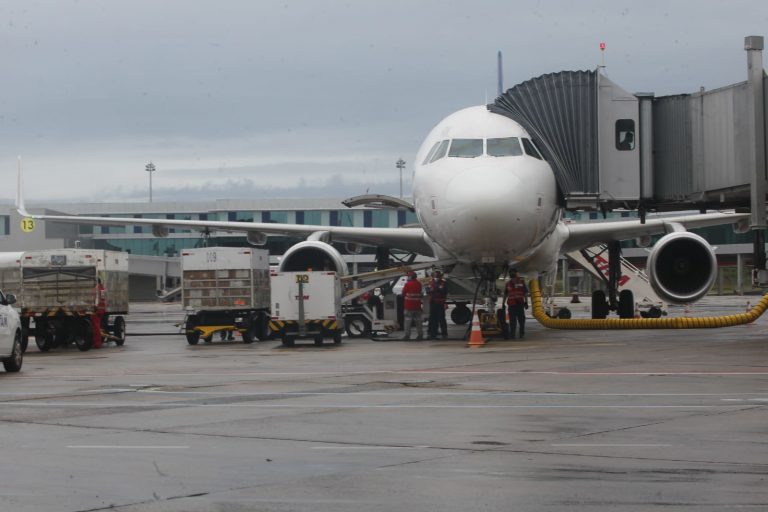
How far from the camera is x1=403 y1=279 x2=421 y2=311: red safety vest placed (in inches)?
995

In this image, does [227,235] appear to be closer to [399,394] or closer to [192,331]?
[192,331]

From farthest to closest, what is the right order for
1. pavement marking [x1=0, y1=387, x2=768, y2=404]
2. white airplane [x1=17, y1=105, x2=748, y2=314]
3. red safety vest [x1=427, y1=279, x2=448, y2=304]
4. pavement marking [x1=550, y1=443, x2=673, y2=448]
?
red safety vest [x1=427, y1=279, x2=448, y2=304]
white airplane [x1=17, y1=105, x2=748, y2=314]
pavement marking [x1=0, y1=387, x2=768, y2=404]
pavement marking [x1=550, y1=443, x2=673, y2=448]

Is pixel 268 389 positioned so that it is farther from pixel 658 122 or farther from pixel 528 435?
pixel 658 122

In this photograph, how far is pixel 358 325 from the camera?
28.7 metres

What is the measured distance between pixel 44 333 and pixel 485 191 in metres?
10.9

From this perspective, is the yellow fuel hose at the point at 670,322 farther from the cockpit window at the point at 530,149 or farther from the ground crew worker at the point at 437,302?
the cockpit window at the point at 530,149

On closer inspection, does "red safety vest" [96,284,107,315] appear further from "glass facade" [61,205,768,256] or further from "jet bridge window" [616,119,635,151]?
"glass facade" [61,205,768,256]

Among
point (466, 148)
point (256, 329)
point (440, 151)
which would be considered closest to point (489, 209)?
point (466, 148)

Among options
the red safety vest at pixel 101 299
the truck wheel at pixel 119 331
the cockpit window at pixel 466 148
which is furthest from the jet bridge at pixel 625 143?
the truck wheel at pixel 119 331

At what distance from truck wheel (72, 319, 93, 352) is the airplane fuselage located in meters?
7.88

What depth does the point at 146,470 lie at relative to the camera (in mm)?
8102

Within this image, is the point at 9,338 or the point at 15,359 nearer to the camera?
the point at 9,338

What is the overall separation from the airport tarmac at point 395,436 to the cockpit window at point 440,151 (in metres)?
5.60

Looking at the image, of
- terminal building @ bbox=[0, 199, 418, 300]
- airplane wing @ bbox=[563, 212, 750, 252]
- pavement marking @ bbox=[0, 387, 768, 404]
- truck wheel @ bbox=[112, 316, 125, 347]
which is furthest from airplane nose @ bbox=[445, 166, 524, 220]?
terminal building @ bbox=[0, 199, 418, 300]
